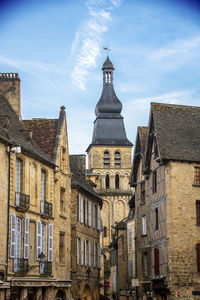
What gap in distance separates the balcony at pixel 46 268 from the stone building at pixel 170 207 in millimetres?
6496

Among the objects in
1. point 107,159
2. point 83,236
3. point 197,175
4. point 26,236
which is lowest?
point 26,236

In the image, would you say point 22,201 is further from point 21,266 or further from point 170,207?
point 170,207

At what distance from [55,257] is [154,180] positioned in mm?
8076

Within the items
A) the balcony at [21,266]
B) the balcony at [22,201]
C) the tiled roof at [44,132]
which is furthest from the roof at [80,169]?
the balcony at [21,266]

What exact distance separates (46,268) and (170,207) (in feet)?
25.5

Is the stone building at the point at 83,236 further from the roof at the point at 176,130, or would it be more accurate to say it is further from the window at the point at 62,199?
the roof at the point at 176,130

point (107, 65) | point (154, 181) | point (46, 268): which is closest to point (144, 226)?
point (154, 181)

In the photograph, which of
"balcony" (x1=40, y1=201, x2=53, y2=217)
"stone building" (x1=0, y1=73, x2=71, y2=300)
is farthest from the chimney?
"balcony" (x1=40, y1=201, x2=53, y2=217)

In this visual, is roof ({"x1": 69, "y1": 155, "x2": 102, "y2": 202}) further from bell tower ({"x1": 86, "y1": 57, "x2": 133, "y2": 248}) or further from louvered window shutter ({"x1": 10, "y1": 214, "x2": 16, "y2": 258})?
bell tower ({"x1": 86, "y1": 57, "x2": 133, "y2": 248})

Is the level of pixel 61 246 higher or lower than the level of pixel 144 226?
lower

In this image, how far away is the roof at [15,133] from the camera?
29903 mm

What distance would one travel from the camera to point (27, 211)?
101 ft

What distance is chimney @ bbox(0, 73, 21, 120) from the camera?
119 feet

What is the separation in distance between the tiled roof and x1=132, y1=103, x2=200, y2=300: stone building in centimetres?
609
